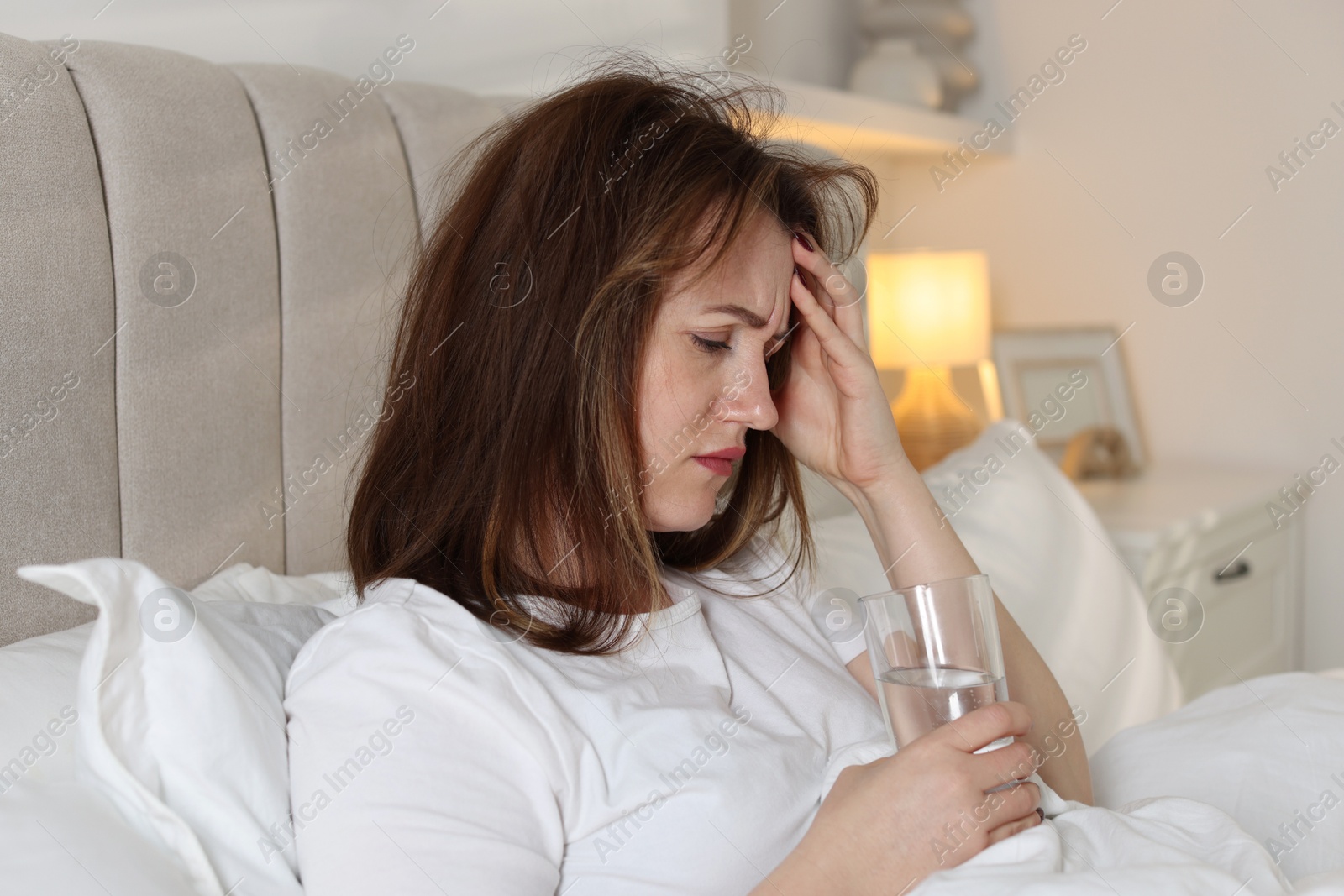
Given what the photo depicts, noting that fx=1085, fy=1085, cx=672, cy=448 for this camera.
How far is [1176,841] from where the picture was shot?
84 cm

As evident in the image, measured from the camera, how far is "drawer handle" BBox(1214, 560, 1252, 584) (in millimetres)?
2303

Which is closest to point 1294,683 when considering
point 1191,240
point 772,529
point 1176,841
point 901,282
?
point 1176,841

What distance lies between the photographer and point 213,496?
110 centimetres

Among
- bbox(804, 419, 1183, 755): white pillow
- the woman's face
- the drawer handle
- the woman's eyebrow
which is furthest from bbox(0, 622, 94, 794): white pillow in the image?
the drawer handle

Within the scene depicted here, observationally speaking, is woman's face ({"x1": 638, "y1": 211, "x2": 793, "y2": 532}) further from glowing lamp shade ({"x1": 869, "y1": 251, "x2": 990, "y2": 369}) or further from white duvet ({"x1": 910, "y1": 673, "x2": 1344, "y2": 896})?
glowing lamp shade ({"x1": 869, "y1": 251, "x2": 990, "y2": 369})

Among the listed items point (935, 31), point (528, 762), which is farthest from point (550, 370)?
point (935, 31)

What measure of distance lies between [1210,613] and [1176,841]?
1601 mm

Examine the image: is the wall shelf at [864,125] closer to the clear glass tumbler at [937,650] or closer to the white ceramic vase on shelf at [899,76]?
the white ceramic vase on shelf at [899,76]

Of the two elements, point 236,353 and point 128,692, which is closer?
point 128,692

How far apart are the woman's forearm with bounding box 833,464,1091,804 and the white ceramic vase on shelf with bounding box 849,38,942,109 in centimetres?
172

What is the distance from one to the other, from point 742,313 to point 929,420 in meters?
1.55

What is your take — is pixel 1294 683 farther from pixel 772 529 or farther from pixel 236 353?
pixel 236 353

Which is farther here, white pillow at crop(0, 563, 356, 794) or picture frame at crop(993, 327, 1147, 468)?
picture frame at crop(993, 327, 1147, 468)

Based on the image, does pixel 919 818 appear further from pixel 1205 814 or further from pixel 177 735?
pixel 177 735
